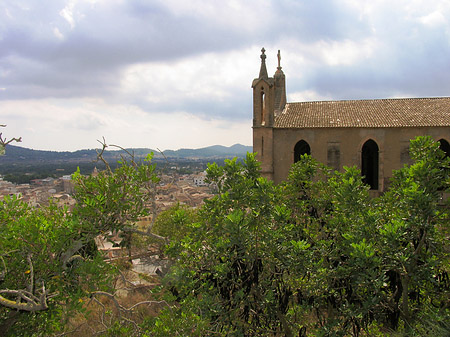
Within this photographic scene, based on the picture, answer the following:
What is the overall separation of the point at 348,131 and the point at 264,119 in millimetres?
4617

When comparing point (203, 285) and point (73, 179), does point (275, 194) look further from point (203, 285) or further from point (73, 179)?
point (73, 179)

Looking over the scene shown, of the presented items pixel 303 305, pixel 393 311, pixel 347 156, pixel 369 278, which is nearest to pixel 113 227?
pixel 303 305

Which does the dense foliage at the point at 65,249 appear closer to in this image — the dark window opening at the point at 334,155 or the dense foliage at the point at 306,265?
the dense foliage at the point at 306,265

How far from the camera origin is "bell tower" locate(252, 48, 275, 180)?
1948cm

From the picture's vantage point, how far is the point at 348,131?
18.9 meters

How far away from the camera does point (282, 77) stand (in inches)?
896

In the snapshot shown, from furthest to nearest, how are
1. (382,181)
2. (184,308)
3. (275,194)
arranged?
(382,181) < (275,194) < (184,308)

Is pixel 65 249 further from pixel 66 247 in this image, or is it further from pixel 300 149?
pixel 300 149

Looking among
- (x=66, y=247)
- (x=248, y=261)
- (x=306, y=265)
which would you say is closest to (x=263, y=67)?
(x=248, y=261)

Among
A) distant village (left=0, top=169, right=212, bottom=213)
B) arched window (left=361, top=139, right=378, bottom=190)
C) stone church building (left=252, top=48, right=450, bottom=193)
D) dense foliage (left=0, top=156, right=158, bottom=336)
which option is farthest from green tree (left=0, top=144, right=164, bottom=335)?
arched window (left=361, top=139, right=378, bottom=190)

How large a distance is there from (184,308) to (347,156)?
14.9m

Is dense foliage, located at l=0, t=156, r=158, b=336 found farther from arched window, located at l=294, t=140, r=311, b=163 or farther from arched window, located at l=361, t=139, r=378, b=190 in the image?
arched window, located at l=361, t=139, r=378, b=190

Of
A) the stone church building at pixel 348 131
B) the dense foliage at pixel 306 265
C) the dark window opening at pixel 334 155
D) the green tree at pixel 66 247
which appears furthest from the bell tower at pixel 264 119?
the green tree at pixel 66 247

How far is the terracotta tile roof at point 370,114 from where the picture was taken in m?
18.4
